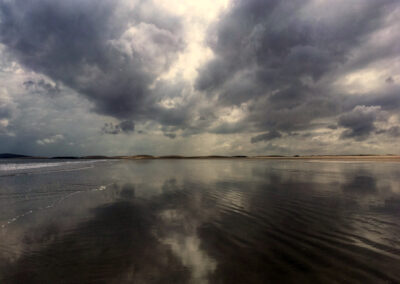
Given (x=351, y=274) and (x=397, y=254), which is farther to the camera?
(x=397, y=254)

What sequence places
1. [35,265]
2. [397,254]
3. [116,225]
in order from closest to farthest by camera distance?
[35,265] → [397,254] → [116,225]

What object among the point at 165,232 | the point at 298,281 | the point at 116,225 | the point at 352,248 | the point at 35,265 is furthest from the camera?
the point at 116,225

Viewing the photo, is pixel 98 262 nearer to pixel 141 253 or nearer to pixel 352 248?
pixel 141 253

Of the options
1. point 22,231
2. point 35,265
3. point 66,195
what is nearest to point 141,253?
point 35,265

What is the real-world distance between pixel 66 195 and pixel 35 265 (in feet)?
31.4

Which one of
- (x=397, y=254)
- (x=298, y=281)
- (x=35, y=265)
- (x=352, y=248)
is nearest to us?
(x=298, y=281)

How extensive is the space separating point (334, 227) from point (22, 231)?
11.6 m

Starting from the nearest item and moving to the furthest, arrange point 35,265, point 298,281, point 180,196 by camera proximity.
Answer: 1. point 298,281
2. point 35,265
3. point 180,196

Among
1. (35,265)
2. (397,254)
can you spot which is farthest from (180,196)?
(397,254)

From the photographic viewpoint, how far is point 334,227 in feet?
23.3

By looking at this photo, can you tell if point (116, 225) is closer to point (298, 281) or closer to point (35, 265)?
point (35, 265)

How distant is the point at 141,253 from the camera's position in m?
5.31

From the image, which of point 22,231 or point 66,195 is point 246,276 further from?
point 66,195

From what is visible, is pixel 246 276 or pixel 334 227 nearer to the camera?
pixel 246 276
